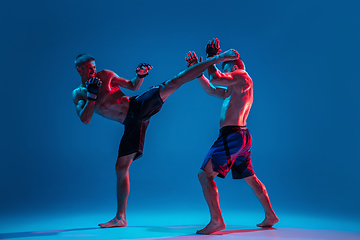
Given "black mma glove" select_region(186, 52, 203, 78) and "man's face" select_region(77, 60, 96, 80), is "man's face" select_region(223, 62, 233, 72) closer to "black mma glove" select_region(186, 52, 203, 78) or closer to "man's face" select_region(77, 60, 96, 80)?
"black mma glove" select_region(186, 52, 203, 78)

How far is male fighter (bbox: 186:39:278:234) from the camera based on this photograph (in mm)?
3402

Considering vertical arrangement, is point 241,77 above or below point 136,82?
below

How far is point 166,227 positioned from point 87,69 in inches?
78.6

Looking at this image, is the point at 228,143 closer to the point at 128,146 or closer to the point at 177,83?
the point at 177,83

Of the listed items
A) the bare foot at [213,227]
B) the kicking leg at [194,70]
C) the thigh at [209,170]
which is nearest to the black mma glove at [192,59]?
the kicking leg at [194,70]

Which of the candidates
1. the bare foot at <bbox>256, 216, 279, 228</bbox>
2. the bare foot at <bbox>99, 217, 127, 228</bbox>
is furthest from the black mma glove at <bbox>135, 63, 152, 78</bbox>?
the bare foot at <bbox>256, 216, 279, 228</bbox>

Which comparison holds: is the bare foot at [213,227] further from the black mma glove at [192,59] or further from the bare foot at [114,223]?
the black mma glove at [192,59]

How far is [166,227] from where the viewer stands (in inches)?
154

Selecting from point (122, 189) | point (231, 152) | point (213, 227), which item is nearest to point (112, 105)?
point (122, 189)

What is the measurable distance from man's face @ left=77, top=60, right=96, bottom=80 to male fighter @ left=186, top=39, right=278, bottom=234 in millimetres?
1121

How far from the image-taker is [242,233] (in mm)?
3479

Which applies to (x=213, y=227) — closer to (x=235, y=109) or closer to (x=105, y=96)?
(x=235, y=109)

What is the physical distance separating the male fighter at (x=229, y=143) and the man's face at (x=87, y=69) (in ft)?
3.68

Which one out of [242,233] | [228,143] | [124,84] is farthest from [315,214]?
[124,84]
